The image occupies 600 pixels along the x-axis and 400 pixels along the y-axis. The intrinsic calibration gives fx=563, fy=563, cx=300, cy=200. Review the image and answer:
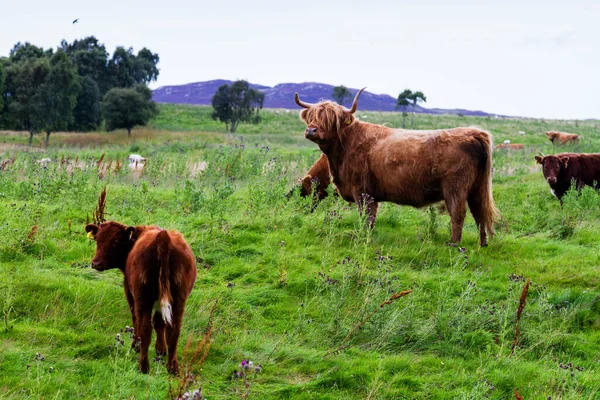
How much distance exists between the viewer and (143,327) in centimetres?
452

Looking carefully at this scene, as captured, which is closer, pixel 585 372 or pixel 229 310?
pixel 585 372

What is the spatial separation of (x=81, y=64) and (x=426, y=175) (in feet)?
211

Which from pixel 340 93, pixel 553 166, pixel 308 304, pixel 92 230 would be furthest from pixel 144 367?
pixel 340 93

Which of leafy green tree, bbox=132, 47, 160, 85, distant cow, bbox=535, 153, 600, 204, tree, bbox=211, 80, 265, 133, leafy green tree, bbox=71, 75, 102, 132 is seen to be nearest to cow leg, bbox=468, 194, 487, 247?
distant cow, bbox=535, 153, 600, 204

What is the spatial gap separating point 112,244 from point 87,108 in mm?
57621

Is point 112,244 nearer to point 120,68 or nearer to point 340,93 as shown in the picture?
point 340,93

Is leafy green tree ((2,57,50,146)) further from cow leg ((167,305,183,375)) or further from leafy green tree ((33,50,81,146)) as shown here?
cow leg ((167,305,183,375))

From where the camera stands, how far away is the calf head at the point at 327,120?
9.14m

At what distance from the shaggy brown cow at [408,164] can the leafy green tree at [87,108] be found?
53.4 m

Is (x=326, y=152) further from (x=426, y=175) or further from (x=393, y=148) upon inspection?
(x=426, y=175)

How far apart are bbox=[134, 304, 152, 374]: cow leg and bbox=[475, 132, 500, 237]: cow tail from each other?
5.69 meters

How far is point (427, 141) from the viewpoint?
8.56 metres

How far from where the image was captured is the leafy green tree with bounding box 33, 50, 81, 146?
47.7 metres

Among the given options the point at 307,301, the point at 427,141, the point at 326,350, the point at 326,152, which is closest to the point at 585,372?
the point at 326,350
